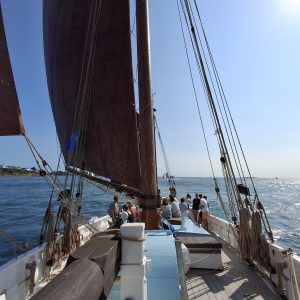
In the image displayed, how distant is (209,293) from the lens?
5.26 meters

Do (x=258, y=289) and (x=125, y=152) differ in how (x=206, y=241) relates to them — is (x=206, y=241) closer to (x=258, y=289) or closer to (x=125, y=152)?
(x=258, y=289)

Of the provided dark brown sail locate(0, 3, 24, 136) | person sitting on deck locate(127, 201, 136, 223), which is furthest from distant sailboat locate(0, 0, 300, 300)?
person sitting on deck locate(127, 201, 136, 223)

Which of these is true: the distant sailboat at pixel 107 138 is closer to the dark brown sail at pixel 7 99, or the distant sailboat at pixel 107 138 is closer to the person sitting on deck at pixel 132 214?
the dark brown sail at pixel 7 99

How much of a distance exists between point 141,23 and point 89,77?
1963mm

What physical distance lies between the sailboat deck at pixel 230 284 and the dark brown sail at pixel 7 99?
4.03 metres

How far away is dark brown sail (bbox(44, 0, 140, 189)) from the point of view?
7.04 m

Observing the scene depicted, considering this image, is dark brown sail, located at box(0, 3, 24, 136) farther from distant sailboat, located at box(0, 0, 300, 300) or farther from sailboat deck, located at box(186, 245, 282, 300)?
sailboat deck, located at box(186, 245, 282, 300)

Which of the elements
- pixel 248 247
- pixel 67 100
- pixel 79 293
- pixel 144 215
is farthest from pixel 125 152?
pixel 79 293

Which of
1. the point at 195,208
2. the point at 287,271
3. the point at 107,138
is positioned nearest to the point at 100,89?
the point at 107,138

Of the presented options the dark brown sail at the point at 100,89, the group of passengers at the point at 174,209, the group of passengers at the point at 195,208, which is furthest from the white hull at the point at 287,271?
the group of passengers at the point at 195,208

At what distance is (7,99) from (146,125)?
3059 mm

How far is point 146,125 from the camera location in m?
6.33

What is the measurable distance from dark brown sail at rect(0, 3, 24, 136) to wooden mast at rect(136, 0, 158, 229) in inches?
112

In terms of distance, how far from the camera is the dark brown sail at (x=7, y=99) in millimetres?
3844
